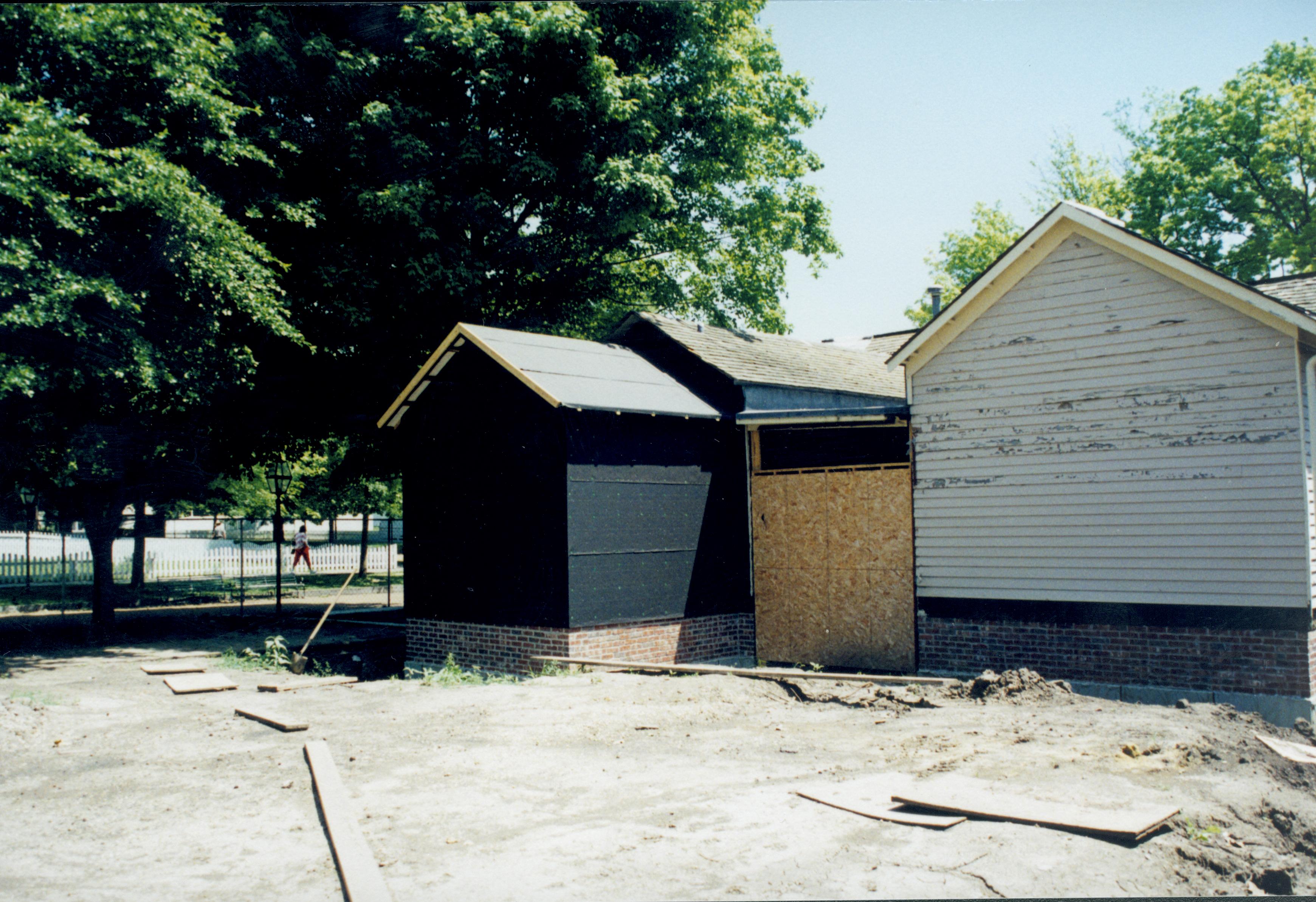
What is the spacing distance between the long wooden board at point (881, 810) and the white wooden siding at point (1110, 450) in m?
6.06

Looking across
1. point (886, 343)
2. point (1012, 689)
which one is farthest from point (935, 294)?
point (1012, 689)

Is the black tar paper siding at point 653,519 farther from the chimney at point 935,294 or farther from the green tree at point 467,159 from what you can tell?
the chimney at point 935,294

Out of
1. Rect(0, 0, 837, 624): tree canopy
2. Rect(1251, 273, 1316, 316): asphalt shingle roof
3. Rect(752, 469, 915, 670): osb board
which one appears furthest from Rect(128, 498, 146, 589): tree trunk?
Rect(1251, 273, 1316, 316): asphalt shingle roof

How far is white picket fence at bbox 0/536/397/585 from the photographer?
25906mm

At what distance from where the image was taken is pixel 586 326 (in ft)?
79.0

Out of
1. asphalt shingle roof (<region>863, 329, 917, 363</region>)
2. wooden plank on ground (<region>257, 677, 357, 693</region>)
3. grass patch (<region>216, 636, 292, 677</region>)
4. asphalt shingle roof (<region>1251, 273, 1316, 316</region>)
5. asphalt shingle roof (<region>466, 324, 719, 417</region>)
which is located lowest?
grass patch (<region>216, 636, 292, 677</region>)

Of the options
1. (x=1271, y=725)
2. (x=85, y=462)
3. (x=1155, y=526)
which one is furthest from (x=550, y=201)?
(x=1271, y=725)

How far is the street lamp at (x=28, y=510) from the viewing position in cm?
2133

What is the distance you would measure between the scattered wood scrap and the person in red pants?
30.9 meters

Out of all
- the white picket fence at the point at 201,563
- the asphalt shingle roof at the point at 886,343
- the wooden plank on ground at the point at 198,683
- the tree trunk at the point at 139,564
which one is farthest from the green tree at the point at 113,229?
the asphalt shingle roof at the point at 886,343

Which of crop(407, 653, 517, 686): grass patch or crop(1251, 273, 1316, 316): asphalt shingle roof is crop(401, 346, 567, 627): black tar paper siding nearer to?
crop(407, 653, 517, 686): grass patch

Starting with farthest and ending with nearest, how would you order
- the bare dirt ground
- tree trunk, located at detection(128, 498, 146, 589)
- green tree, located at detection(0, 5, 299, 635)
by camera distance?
tree trunk, located at detection(128, 498, 146, 589) < green tree, located at detection(0, 5, 299, 635) < the bare dirt ground

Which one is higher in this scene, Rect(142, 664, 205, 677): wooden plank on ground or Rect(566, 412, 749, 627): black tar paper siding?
Rect(566, 412, 749, 627): black tar paper siding

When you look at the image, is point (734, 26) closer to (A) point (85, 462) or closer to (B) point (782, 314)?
(B) point (782, 314)
